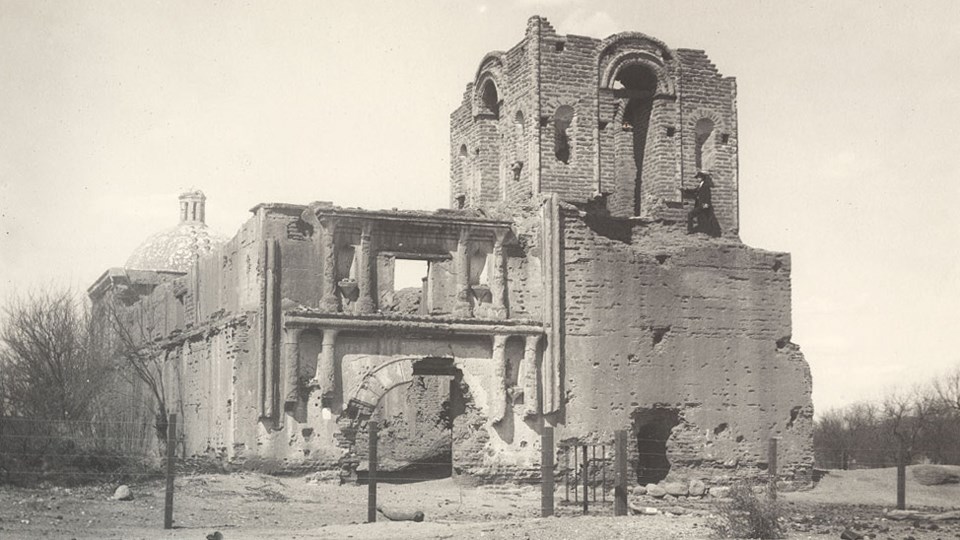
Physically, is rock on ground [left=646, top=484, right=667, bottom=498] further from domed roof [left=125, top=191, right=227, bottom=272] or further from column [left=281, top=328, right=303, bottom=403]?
domed roof [left=125, top=191, right=227, bottom=272]

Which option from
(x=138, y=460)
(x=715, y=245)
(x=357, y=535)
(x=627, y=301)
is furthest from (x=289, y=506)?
(x=715, y=245)

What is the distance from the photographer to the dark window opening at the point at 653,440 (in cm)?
2414

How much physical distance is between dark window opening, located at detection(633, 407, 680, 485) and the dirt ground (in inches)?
88.6

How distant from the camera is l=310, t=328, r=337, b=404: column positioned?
2245 centimetres

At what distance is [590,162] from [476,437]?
18.7 ft

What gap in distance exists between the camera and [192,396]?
25922mm

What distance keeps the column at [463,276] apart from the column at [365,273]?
5.12 feet

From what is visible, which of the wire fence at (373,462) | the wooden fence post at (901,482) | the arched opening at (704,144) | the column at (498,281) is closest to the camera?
the wire fence at (373,462)

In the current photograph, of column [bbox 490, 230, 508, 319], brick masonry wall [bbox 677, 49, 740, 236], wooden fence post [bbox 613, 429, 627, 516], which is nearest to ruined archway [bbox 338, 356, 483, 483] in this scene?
column [bbox 490, 230, 508, 319]

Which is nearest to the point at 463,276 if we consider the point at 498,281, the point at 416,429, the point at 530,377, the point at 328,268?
the point at 498,281

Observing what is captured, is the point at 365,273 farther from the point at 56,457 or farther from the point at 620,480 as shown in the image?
the point at 620,480

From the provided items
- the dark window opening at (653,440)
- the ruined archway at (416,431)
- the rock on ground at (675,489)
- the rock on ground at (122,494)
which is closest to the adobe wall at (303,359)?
the ruined archway at (416,431)

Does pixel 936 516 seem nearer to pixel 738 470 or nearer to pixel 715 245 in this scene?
pixel 738 470

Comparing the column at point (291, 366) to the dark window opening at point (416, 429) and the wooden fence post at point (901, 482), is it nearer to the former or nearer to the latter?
the dark window opening at point (416, 429)
